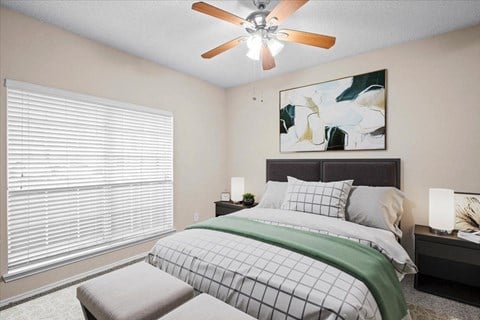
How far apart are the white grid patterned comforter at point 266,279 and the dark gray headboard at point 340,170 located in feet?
5.76

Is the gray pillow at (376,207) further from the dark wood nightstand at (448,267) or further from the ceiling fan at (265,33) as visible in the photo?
the ceiling fan at (265,33)

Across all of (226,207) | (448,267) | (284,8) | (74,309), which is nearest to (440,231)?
(448,267)

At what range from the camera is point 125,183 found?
3.00 m

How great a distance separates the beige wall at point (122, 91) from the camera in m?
2.17

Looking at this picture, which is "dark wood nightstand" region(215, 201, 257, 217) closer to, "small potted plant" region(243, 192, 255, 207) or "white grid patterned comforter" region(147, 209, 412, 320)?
"small potted plant" region(243, 192, 255, 207)

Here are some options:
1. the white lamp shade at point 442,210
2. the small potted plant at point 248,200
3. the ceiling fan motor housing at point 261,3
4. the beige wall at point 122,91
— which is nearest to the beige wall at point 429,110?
the white lamp shade at point 442,210

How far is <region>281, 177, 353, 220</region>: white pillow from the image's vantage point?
2457 millimetres

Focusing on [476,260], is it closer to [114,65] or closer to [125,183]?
[125,183]

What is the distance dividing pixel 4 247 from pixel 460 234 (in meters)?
4.04

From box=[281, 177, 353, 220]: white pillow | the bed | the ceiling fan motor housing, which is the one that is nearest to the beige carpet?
the bed

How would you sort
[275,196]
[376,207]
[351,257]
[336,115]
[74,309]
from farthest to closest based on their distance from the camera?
[336,115] < [275,196] < [376,207] < [74,309] < [351,257]

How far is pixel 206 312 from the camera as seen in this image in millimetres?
1272

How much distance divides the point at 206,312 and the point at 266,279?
14.3 inches

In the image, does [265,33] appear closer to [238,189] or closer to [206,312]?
[206,312]
